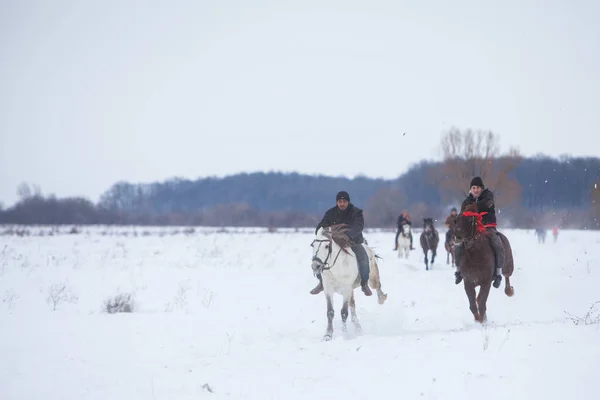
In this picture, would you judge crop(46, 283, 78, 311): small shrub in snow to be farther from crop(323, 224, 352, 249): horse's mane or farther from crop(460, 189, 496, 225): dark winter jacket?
crop(460, 189, 496, 225): dark winter jacket

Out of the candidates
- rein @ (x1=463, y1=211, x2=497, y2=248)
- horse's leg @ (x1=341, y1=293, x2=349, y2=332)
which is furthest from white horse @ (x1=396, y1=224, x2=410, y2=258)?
horse's leg @ (x1=341, y1=293, x2=349, y2=332)

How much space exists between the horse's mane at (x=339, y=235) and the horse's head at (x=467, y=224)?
5.79ft

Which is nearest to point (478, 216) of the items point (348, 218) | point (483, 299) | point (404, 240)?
point (483, 299)

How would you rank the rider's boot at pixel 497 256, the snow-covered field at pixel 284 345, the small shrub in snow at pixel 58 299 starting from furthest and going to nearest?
the small shrub in snow at pixel 58 299, the rider's boot at pixel 497 256, the snow-covered field at pixel 284 345

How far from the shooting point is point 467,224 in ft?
25.2

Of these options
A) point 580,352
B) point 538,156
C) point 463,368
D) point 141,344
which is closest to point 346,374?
point 463,368

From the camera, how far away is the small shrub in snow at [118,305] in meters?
9.43

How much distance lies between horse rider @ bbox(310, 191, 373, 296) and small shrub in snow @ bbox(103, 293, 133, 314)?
3969 mm

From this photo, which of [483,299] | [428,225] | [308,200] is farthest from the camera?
[308,200]

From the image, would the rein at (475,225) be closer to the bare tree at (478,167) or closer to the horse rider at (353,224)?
the horse rider at (353,224)

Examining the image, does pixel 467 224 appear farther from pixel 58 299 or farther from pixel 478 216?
pixel 58 299

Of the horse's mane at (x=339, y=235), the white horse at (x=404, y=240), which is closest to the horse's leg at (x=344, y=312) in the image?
the horse's mane at (x=339, y=235)

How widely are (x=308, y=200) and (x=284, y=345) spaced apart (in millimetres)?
146790

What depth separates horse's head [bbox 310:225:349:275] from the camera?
7363 millimetres
